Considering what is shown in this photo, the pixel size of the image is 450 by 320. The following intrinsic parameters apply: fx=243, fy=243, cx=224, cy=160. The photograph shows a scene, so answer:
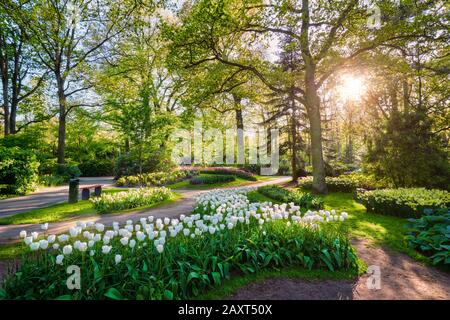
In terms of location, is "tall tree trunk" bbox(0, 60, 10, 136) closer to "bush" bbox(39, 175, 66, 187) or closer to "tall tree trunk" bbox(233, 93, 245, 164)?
"bush" bbox(39, 175, 66, 187)

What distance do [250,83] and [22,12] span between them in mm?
12792

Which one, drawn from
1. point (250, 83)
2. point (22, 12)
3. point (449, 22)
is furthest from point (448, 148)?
point (22, 12)

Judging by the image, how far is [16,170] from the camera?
13.8m

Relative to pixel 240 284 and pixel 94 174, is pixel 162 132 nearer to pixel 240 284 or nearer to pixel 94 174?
pixel 240 284

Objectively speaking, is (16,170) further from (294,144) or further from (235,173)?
(294,144)

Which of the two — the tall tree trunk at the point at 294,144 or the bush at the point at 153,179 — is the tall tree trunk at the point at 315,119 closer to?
the tall tree trunk at the point at 294,144

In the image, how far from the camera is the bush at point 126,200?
31.4 feet

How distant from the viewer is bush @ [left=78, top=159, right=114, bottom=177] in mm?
29359

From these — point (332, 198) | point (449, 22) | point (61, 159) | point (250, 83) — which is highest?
point (449, 22)

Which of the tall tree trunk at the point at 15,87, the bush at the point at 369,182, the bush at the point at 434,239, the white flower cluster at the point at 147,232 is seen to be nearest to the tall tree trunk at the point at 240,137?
the bush at the point at 369,182

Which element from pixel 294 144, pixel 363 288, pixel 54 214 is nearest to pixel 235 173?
pixel 294 144

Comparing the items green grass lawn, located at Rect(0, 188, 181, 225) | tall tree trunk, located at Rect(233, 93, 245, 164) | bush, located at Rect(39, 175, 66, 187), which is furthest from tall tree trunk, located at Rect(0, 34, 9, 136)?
tall tree trunk, located at Rect(233, 93, 245, 164)

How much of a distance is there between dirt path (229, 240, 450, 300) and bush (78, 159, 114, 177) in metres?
29.7
